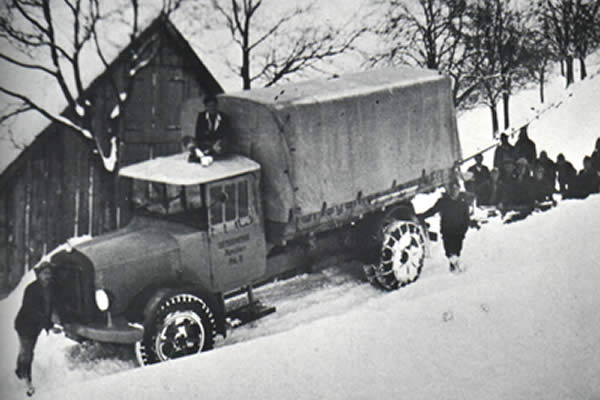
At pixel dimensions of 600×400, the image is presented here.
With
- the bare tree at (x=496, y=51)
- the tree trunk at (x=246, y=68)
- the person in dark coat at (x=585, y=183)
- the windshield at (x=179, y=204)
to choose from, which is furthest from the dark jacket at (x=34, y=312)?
the person in dark coat at (x=585, y=183)

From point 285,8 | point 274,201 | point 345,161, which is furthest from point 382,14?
point 274,201

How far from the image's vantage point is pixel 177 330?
3934mm

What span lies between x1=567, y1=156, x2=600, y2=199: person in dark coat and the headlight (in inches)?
153

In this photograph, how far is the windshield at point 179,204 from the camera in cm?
427

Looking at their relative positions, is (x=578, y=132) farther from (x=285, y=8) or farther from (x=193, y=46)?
(x=193, y=46)

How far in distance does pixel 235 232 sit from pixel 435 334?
5.35ft

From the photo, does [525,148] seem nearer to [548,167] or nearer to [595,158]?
[548,167]

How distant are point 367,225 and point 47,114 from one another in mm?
2664

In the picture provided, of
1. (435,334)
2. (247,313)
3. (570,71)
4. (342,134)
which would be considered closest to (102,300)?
(247,313)

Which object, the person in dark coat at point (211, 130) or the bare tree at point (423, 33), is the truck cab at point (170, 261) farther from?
the bare tree at point (423, 33)

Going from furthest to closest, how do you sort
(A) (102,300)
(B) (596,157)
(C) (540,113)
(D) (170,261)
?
(B) (596,157) → (C) (540,113) → (D) (170,261) → (A) (102,300)

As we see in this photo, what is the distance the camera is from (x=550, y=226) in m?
5.56

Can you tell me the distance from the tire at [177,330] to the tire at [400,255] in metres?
1.59

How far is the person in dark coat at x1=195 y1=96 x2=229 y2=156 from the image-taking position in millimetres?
4035
